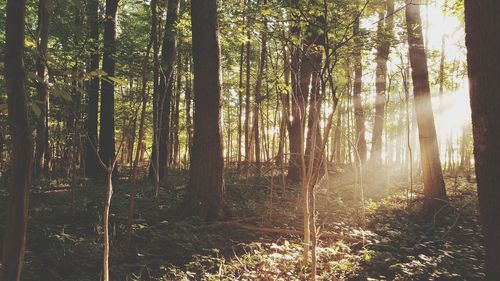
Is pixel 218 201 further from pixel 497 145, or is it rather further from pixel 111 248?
pixel 497 145

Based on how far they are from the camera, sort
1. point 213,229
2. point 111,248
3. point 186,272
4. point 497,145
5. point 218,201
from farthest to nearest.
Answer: point 218,201, point 213,229, point 111,248, point 186,272, point 497,145

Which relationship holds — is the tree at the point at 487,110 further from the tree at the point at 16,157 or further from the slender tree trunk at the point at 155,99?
the slender tree trunk at the point at 155,99

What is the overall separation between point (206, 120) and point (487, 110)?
5224mm

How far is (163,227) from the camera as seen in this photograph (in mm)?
6812

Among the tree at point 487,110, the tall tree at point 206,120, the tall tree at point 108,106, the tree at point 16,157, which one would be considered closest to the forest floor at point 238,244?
the tall tree at point 206,120

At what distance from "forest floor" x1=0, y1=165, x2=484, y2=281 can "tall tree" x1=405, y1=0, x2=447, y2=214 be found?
543 millimetres

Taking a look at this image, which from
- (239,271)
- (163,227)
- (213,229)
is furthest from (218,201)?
(239,271)

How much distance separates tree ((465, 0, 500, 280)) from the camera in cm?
293

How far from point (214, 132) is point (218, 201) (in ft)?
4.55

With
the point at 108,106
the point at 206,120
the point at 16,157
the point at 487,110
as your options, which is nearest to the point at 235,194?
the point at 206,120

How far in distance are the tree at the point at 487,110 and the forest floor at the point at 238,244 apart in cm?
256

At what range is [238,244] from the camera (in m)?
6.11

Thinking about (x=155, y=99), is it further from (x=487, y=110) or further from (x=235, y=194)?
(x=487, y=110)

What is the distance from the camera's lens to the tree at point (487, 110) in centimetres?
293
